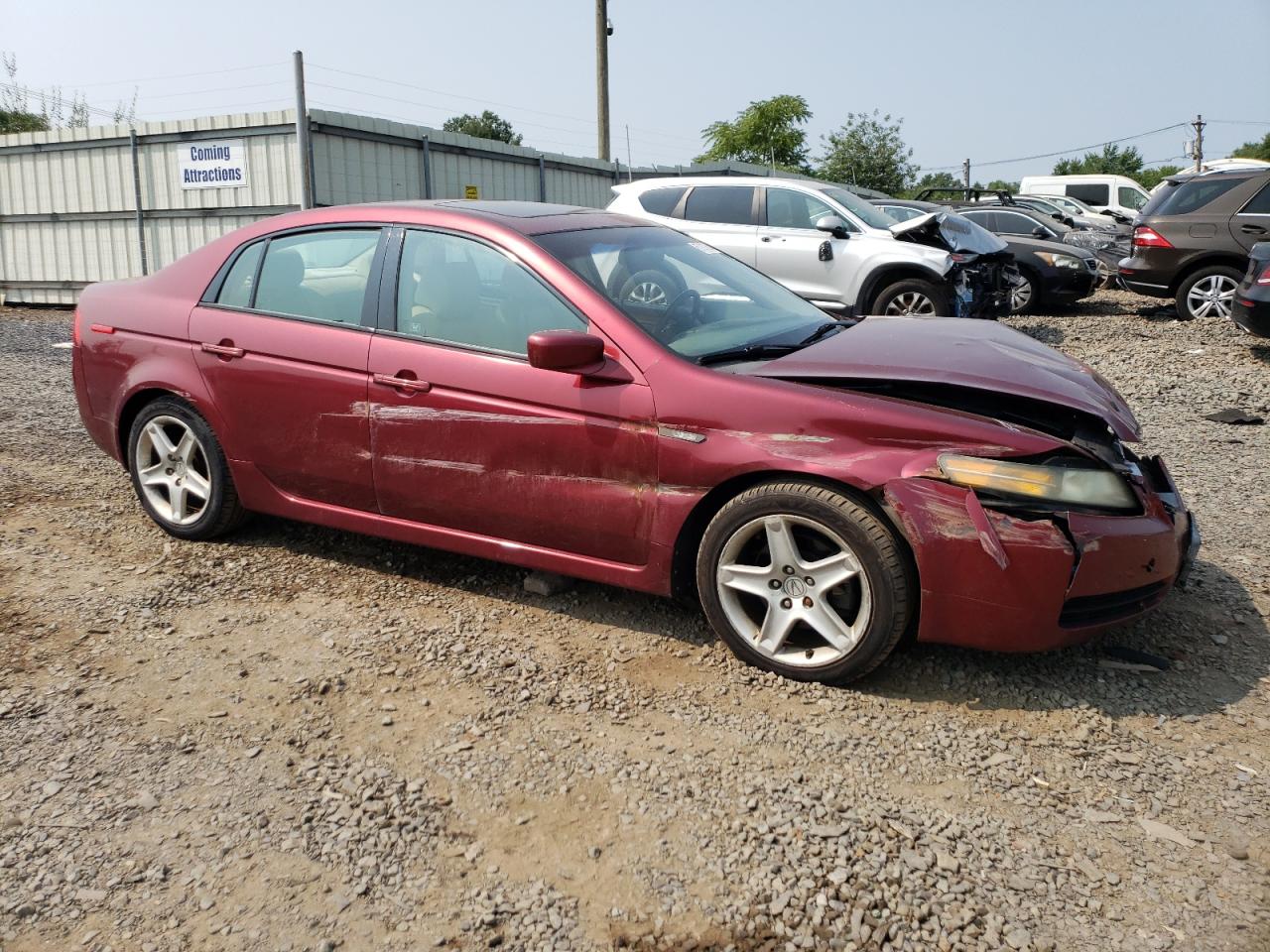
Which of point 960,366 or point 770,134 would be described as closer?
point 960,366

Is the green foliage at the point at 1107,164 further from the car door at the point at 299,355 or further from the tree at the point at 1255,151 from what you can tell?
the car door at the point at 299,355

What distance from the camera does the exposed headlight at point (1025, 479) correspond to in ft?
10.8

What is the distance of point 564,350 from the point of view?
363 centimetres

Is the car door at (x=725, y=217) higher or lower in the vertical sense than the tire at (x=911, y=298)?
higher

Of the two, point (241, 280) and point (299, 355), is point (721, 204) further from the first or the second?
point (299, 355)

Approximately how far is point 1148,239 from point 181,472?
36.6 ft

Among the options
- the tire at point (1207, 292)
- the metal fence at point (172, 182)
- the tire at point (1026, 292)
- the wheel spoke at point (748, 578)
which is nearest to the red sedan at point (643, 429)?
the wheel spoke at point (748, 578)

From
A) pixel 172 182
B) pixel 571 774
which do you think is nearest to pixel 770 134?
pixel 172 182

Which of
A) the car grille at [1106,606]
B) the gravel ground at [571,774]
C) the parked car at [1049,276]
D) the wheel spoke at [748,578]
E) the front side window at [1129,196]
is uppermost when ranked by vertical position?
the front side window at [1129,196]

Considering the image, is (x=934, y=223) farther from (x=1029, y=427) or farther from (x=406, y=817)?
(x=406, y=817)

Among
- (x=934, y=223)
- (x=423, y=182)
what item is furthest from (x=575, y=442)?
(x=423, y=182)

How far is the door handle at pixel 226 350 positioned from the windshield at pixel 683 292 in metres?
1.45

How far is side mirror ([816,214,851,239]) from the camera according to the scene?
10.5 m

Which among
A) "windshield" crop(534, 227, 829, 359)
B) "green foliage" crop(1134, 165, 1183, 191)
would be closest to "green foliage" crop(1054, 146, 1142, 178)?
"green foliage" crop(1134, 165, 1183, 191)
